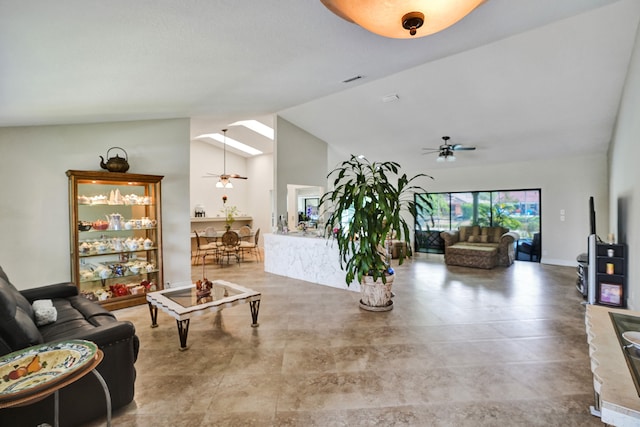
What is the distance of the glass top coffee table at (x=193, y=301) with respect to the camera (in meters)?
2.83

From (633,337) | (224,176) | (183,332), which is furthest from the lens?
(224,176)

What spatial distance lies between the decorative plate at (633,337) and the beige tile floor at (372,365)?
90 centimetres

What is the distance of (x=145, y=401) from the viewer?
7.03 ft

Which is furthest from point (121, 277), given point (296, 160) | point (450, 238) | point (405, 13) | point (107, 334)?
point (450, 238)

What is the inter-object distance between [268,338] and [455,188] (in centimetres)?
712

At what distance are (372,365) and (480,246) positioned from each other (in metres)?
5.55

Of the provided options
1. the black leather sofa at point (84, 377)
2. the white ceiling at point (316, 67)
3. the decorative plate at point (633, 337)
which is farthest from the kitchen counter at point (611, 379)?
the white ceiling at point (316, 67)

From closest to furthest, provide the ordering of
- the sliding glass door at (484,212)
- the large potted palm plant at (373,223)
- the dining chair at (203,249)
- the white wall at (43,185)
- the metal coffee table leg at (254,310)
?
the metal coffee table leg at (254,310) < the white wall at (43,185) < the large potted palm plant at (373,223) < the dining chair at (203,249) < the sliding glass door at (484,212)

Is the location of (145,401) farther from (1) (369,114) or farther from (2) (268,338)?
(1) (369,114)

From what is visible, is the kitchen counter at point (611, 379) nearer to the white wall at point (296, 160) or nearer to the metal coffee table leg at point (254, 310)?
the metal coffee table leg at point (254, 310)

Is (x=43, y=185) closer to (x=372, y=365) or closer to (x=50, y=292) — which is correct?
(x=50, y=292)

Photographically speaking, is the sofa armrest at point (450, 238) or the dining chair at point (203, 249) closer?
the dining chair at point (203, 249)

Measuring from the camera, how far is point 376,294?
3986mm

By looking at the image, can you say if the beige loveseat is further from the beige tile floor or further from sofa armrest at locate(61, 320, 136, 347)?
sofa armrest at locate(61, 320, 136, 347)
